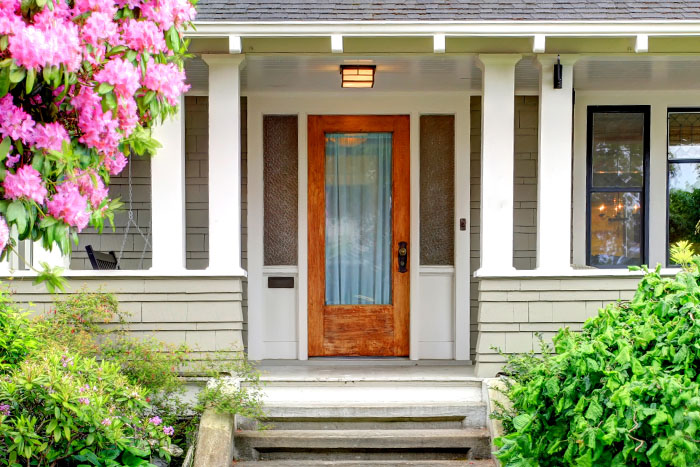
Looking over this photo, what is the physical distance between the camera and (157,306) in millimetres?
4996

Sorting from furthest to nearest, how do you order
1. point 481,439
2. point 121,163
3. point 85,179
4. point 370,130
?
point 370,130, point 481,439, point 121,163, point 85,179

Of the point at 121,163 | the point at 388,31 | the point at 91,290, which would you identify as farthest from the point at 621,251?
the point at 121,163

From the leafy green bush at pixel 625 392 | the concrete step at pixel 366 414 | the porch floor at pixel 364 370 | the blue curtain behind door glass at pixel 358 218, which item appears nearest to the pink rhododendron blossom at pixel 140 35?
the leafy green bush at pixel 625 392

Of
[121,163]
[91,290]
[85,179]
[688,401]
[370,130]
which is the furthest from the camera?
[370,130]

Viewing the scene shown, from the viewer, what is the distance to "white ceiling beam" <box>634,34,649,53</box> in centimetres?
474

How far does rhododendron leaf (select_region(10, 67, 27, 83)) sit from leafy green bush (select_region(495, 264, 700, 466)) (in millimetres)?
2576

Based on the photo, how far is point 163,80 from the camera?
2.41 m

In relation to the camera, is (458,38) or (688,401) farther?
(458,38)

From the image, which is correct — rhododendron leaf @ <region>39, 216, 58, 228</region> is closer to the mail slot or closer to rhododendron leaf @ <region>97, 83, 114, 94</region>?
rhododendron leaf @ <region>97, 83, 114, 94</region>

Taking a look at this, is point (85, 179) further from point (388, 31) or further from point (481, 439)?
point (481, 439)

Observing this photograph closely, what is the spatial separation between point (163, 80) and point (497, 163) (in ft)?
10.3

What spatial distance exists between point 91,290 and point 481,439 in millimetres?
2947

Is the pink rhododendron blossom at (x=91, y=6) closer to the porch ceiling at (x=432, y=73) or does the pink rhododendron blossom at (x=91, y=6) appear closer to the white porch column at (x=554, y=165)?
the porch ceiling at (x=432, y=73)

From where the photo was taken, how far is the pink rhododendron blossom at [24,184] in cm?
200
